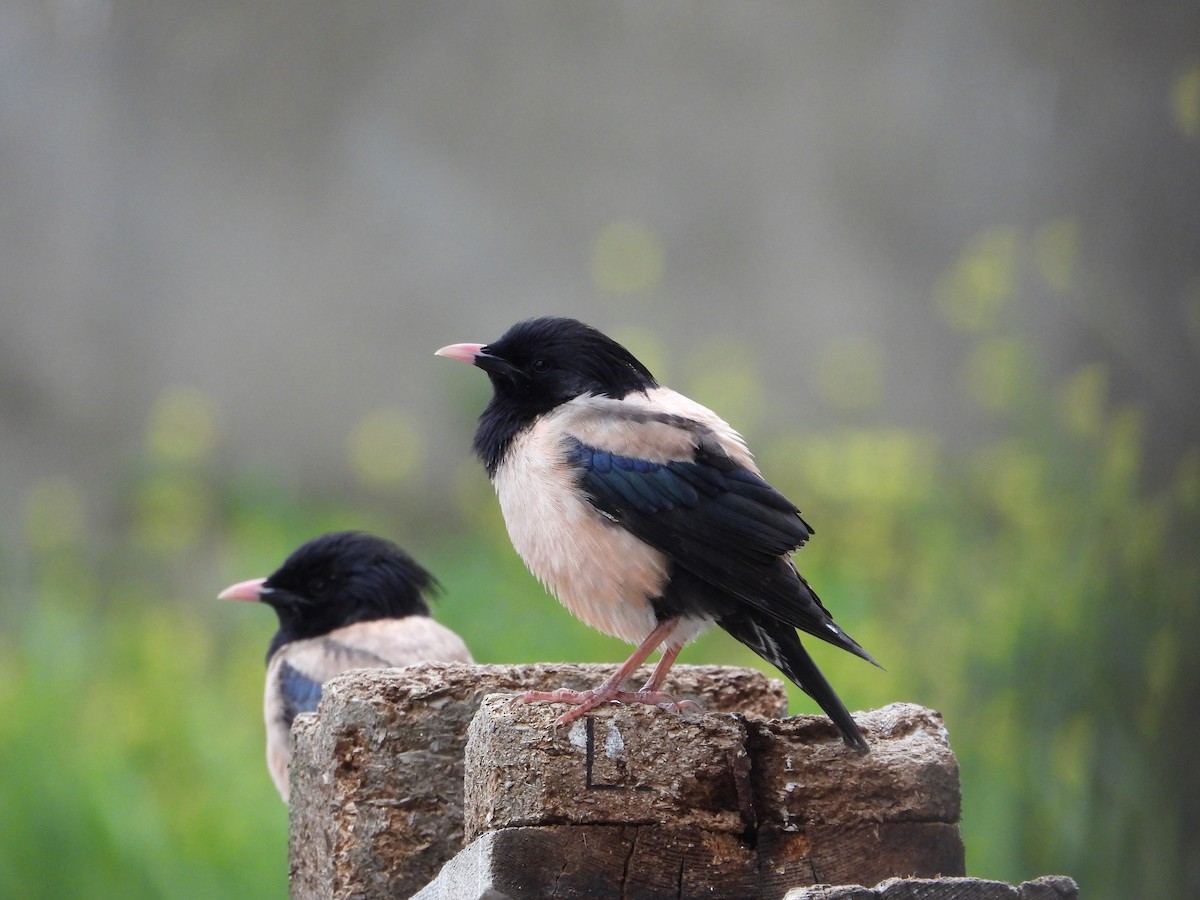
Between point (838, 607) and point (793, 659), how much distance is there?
376 centimetres

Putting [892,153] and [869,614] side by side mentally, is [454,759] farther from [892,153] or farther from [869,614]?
[892,153]

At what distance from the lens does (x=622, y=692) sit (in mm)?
2781

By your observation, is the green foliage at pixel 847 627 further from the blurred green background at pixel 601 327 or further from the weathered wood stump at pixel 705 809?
the weathered wood stump at pixel 705 809

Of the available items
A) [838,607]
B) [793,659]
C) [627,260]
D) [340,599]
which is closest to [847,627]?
[838,607]

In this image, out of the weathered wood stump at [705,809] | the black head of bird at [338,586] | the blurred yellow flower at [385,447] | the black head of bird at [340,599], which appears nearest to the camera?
the weathered wood stump at [705,809]

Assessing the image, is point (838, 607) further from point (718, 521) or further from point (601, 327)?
point (718, 521)

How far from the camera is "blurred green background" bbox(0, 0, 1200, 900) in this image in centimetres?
636

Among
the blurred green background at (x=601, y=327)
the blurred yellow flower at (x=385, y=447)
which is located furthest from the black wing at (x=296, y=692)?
the blurred yellow flower at (x=385, y=447)

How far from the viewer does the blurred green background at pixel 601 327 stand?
6355 millimetres

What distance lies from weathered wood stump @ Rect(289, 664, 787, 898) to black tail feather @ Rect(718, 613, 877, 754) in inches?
18.7

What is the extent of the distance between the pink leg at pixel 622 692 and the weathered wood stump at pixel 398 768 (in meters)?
0.28

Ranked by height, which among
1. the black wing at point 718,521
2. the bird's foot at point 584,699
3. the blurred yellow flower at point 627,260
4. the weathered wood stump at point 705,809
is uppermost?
the blurred yellow flower at point 627,260

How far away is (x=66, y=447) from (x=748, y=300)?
3.57m

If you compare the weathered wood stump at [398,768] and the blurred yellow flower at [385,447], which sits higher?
the blurred yellow flower at [385,447]
